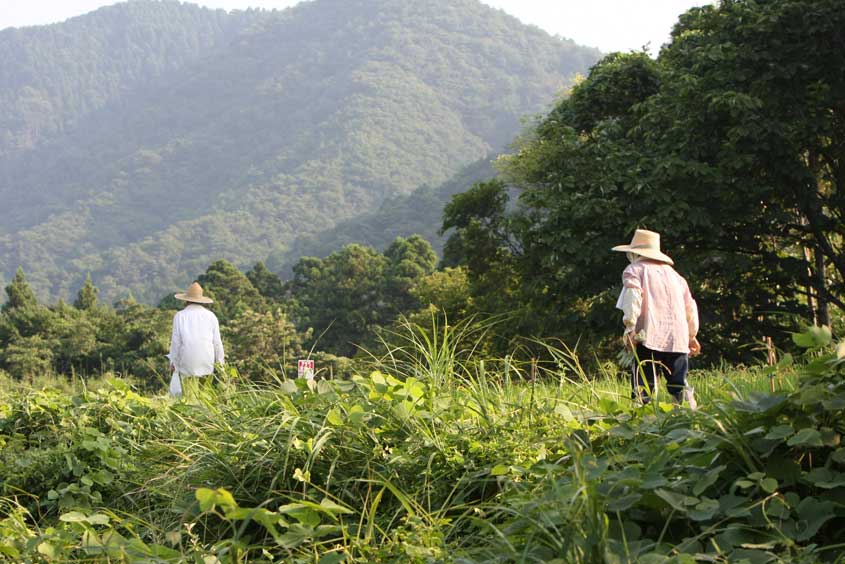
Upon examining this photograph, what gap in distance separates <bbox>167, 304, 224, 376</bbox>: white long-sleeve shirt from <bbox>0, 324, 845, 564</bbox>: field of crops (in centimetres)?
363

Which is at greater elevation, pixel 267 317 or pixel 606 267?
pixel 606 267

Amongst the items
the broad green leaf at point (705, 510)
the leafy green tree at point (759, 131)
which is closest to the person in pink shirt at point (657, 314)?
the broad green leaf at point (705, 510)

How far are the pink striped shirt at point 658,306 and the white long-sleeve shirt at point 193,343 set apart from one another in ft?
14.6

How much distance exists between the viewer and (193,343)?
9.45 meters

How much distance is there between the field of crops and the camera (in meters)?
3.00

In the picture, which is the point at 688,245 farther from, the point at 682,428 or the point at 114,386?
the point at 682,428

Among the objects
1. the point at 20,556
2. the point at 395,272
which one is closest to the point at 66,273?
the point at 395,272

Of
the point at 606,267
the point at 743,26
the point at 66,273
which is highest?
the point at 743,26

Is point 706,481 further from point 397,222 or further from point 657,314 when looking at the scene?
point 397,222

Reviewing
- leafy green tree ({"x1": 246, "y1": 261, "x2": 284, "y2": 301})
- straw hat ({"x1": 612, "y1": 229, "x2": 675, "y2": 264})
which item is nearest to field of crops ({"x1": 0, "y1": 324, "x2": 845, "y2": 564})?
straw hat ({"x1": 612, "y1": 229, "x2": 675, "y2": 264})

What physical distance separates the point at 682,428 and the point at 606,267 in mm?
14855

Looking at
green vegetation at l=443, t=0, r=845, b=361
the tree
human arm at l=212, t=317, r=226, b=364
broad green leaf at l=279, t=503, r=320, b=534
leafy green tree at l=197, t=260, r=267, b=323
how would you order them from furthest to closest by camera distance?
leafy green tree at l=197, t=260, r=267, b=323, the tree, green vegetation at l=443, t=0, r=845, b=361, human arm at l=212, t=317, r=226, b=364, broad green leaf at l=279, t=503, r=320, b=534

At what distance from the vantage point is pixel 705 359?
64.7ft

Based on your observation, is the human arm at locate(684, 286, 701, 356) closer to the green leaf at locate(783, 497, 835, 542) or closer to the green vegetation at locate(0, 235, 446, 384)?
the green leaf at locate(783, 497, 835, 542)
